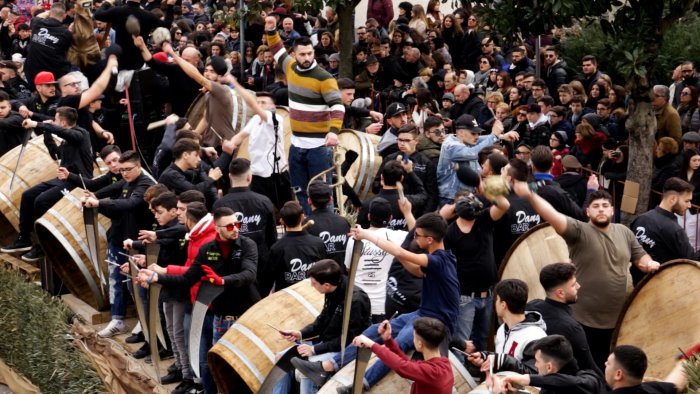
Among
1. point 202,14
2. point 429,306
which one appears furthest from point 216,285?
point 202,14

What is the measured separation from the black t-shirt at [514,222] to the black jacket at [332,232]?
1.24 m

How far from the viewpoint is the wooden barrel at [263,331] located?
8805 mm

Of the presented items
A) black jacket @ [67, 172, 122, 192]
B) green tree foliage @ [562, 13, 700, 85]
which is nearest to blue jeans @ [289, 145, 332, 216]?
black jacket @ [67, 172, 122, 192]

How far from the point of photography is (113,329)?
11.7 metres

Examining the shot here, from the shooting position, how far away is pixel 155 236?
9.98 meters

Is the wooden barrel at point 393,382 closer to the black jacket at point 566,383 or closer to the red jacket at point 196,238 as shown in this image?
the black jacket at point 566,383

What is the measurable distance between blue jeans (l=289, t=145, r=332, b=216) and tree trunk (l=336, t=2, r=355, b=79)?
17.8ft

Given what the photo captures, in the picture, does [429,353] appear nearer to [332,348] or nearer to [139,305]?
[332,348]

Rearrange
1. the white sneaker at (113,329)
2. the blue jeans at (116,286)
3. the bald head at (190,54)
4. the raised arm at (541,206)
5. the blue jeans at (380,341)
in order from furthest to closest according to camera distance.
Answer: the bald head at (190,54) < the white sneaker at (113,329) < the blue jeans at (116,286) < the raised arm at (541,206) < the blue jeans at (380,341)

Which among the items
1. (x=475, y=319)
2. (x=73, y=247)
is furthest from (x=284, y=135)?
(x=475, y=319)

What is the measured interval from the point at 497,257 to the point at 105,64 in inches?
289

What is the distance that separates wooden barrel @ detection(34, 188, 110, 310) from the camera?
475 inches

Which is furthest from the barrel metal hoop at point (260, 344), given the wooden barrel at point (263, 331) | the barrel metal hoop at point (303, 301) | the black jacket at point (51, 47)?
the black jacket at point (51, 47)

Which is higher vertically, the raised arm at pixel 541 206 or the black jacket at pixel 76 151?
the raised arm at pixel 541 206
